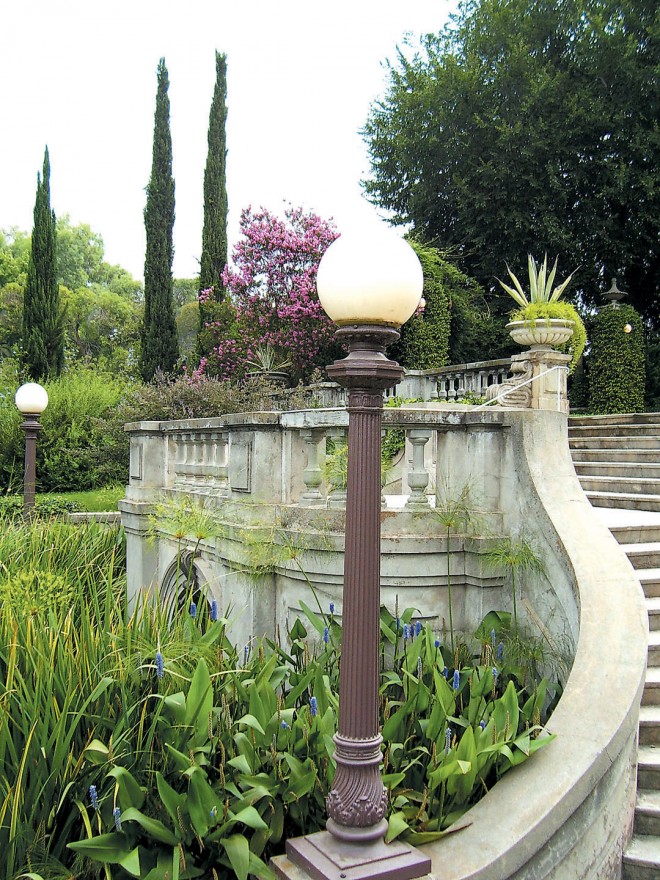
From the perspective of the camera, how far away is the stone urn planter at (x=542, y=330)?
33.8ft

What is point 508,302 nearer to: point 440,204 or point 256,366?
→ point 440,204

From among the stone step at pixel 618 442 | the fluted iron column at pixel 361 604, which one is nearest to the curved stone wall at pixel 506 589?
the fluted iron column at pixel 361 604

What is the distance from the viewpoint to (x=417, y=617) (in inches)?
207

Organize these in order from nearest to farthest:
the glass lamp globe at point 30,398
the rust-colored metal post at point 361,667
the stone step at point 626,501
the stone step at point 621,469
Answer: the rust-colored metal post at point 361,667 < the stone step at point 626,501 < the stone step at point 621,469 < the glass lamp globe at point 30,398

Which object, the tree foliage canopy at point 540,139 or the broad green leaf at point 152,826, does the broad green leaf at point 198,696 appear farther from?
the tree foliage canopy at point 540,139

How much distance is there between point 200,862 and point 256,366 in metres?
15.2

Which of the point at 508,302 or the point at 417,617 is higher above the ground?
the point at 508,302

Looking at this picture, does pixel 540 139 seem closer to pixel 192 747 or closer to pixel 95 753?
pixel 192 747

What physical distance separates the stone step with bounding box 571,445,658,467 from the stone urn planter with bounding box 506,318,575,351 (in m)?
1.56

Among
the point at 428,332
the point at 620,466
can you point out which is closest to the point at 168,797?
the point at 620,466

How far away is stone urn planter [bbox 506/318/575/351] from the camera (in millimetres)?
10312

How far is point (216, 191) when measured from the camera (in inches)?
1041

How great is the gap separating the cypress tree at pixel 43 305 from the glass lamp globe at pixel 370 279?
2169 cm

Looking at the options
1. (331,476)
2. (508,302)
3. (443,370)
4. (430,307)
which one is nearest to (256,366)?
(430,307)
